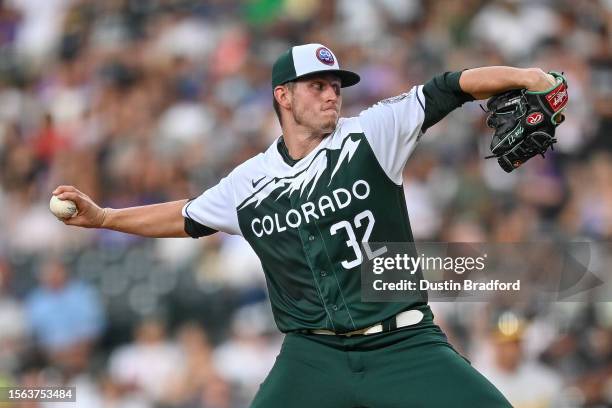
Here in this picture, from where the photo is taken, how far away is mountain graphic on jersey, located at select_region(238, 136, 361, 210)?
530 centimetres

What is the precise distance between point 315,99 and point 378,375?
58.8 inches

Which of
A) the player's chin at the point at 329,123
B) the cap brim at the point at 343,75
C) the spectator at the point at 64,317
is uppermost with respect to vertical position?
the cap brim at the point at 343,75

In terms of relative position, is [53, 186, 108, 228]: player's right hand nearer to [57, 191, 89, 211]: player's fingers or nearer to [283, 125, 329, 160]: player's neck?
[57, 191, 89, 211]: player's fingers

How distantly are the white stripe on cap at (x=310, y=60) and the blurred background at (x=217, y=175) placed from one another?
3440 millimetres

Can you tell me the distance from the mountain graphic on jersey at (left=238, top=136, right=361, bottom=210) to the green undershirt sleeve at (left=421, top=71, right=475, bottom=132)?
39 centimetres

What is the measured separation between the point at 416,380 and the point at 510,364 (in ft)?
11.1

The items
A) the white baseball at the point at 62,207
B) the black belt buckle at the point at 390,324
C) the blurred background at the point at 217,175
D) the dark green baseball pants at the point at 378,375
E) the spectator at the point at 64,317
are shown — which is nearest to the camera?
the dark green baseball pants at the point at 378,375

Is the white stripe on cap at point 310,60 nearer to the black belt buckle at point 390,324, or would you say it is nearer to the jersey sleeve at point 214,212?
the jersey sleeve at point 214,212

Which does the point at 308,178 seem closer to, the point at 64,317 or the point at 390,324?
the point at 390,324

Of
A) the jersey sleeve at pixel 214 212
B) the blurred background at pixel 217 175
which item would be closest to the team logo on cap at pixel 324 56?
the jersey sleeve at pixel 214 212

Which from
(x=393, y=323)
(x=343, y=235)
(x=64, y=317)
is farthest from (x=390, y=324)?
(x=64, y=317)

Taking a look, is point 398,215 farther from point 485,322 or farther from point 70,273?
point 70,273

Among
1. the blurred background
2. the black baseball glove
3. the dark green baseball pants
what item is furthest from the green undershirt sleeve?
the blurred background

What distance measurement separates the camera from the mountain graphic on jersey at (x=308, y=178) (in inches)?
209
